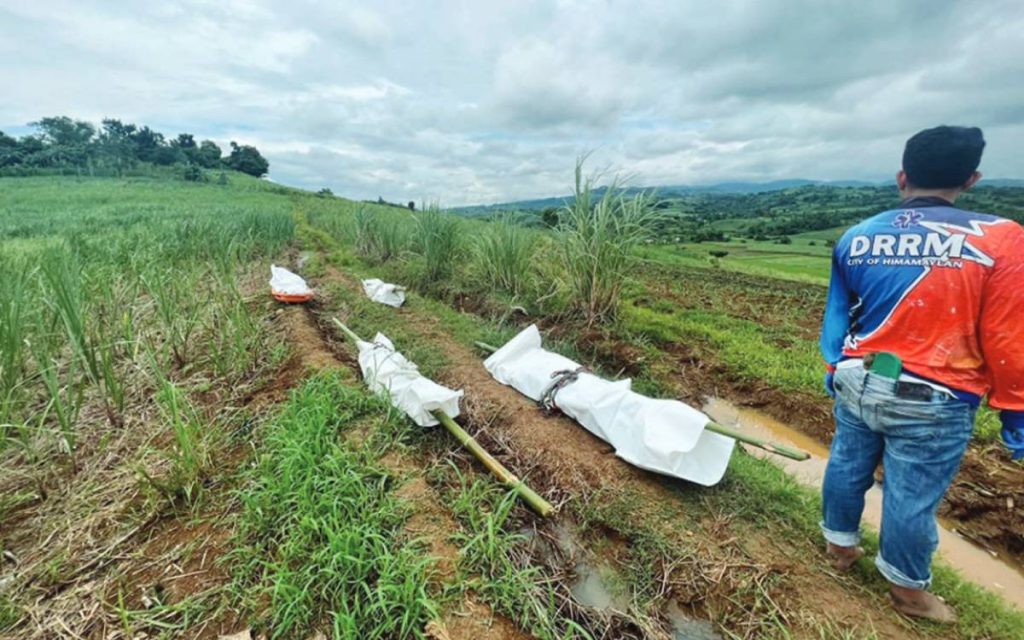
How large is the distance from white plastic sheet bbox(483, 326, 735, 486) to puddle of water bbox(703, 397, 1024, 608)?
730mm

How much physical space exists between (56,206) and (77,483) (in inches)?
1110

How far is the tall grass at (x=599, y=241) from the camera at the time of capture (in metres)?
4.09

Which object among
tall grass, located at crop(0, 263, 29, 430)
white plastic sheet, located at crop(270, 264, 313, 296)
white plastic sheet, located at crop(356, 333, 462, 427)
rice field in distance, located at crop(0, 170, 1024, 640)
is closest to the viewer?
rice field in distance, located at crop(0, 170, 1024, 640)

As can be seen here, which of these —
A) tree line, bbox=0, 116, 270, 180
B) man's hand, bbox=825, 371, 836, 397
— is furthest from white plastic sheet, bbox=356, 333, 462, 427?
tree line, bbox=0, 116, 270, 180

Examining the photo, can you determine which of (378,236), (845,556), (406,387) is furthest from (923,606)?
(378,236)

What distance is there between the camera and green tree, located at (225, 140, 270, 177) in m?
58.9

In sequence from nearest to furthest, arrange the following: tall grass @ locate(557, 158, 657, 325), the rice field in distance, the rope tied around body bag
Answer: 1. the rice field in distance
2. the rope tied around body bag
3. tall grass @ locate(557, 158, 657, 325)

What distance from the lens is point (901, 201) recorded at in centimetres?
161

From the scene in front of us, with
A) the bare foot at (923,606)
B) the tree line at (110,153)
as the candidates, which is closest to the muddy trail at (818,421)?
the bare foot at (923,606)

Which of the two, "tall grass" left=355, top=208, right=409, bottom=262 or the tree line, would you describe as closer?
"tall grass" left=355, top=208, right=409, bottom=262

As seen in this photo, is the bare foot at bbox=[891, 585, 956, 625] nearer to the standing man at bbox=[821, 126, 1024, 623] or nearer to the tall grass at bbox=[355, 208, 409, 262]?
the standing man at bbox=[821, 126, 1024, 623]

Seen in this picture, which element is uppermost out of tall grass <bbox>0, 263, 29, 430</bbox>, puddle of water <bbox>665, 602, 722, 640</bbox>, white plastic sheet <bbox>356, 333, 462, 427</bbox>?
tall grass <bbox>0, 263, 29, 430</bbox>

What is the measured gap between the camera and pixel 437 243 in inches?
251

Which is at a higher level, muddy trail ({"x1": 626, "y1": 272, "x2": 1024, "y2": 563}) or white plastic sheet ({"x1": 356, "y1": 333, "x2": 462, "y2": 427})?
white plastic sheet ({"x1": 356, "y1": 333, "x2": 462, "y2": 427})
